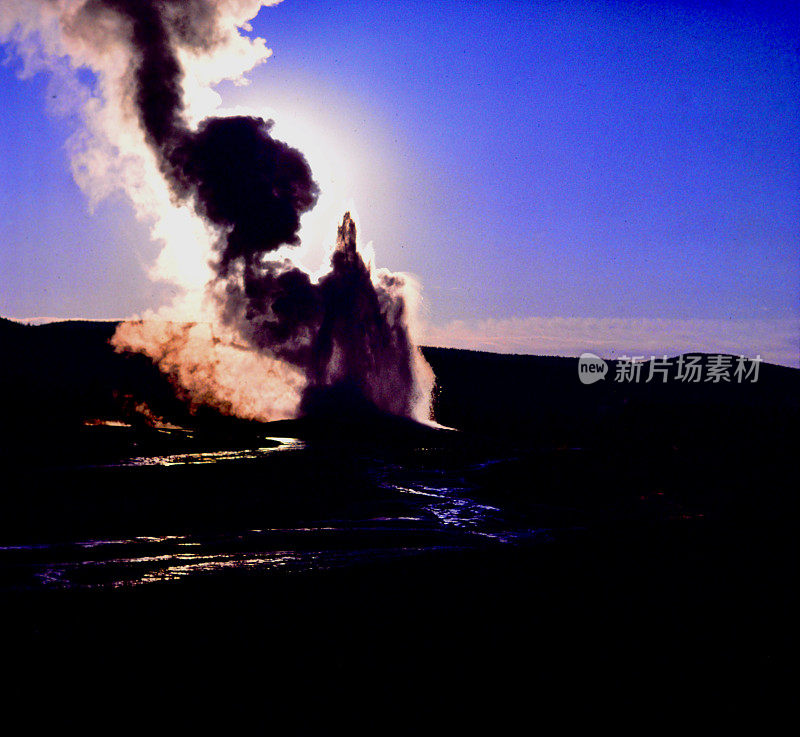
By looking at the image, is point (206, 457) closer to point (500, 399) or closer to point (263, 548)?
point (263, 548)

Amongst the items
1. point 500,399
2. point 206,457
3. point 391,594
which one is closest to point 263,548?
point 391,594

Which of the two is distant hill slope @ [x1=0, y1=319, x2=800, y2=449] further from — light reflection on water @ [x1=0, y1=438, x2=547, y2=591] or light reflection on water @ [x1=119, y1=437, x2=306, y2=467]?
light reflection on water @ [x1=0, y1=438, x2=547, y2=591]

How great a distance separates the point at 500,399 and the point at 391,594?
6520 centimetres

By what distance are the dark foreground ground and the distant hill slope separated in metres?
9.97

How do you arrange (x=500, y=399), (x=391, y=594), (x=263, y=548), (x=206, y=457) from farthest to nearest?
(x=500, y=399) < (x=206, y=457) < (x=263, y=548) < (x=391, y=594)

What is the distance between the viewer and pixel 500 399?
2884 inches

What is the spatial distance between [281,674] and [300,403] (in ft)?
108

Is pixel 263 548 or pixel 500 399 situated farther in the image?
pixel 500 399

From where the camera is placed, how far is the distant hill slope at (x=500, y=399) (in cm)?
3381

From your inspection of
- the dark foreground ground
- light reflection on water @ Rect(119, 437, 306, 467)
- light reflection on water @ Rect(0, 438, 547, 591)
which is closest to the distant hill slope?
light reflection on water @ Rect(119, 437, 306, 467)

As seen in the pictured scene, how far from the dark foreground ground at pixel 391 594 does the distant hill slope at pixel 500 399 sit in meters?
9.97

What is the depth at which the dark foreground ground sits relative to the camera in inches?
239

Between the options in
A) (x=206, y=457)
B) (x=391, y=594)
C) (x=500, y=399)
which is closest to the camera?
(x=391, y=594)

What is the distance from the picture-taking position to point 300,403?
38969 mm
